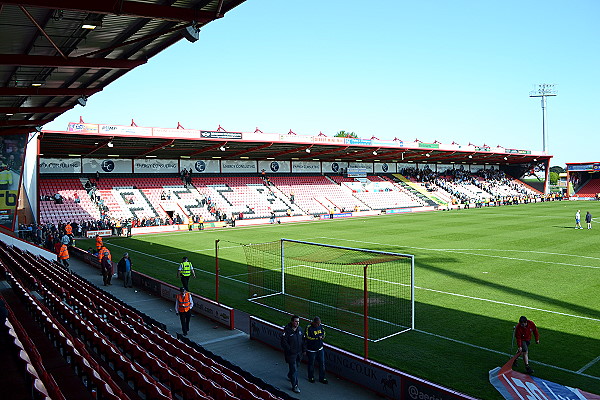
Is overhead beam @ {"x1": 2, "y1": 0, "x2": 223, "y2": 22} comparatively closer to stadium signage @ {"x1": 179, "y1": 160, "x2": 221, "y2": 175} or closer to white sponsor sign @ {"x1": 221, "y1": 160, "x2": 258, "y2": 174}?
stadium signage @ {"x1": 179, "y1": 160, "x2": 221, "y2": 175}

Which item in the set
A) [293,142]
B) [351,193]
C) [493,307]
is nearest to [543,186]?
[351,193]

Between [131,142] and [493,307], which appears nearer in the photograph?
[493,307]

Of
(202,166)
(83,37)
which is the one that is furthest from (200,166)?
(83,37)

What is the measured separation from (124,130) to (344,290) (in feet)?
91.9

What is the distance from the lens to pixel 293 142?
47.9m

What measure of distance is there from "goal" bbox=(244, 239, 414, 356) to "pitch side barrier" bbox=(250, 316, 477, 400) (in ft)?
2.62

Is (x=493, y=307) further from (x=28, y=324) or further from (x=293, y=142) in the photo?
(x=293, y=142)

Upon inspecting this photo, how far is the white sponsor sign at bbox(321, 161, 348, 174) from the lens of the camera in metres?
64.5

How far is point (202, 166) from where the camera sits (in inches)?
2105

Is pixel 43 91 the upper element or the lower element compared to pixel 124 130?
lower

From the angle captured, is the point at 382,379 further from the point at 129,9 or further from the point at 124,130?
the point at 124,130

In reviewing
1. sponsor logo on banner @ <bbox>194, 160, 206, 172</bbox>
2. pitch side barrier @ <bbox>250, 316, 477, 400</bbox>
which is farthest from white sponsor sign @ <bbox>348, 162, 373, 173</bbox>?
pitch side barrier @ <bbox>250, 316, 477, 400</bbox>

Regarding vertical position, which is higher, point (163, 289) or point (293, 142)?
point (293, 142)

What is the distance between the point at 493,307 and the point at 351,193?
46.2 meters
